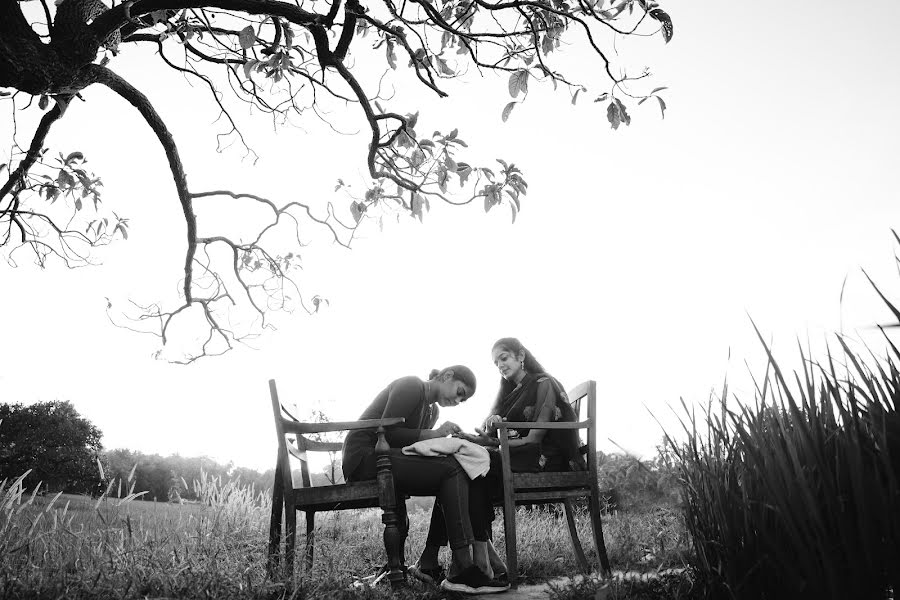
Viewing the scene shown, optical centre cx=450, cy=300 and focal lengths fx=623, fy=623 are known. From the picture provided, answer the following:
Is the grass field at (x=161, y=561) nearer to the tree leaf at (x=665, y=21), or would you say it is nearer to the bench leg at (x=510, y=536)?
the bench leg at (x=510, y=536)

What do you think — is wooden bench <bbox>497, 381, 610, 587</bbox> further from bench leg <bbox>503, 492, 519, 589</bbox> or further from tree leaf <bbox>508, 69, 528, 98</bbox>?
tree leaf <bbox>508, 69, 528, 98</bbox>

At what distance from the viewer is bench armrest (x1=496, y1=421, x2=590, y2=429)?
144 inches

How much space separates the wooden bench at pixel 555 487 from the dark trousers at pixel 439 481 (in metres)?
0.27

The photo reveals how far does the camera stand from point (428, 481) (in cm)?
345

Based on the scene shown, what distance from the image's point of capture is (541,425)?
3771mm

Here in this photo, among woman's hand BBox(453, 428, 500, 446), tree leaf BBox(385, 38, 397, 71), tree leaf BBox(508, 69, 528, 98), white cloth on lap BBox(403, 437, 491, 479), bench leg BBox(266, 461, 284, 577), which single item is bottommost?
bench leg BBox(266, 461, 284, 577)

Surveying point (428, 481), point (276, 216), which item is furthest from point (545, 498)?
point (276, 216)

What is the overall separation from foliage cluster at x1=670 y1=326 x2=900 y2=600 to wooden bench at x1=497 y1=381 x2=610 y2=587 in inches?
73.3

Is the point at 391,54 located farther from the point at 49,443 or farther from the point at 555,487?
the point at 49,443

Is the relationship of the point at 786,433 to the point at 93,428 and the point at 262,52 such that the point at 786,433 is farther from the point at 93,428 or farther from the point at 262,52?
the point at 93,428

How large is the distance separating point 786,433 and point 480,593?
2353mm

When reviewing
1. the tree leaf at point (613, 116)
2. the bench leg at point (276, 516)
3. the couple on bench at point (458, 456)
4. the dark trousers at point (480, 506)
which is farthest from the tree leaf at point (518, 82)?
the bench leg at point (276, 516)

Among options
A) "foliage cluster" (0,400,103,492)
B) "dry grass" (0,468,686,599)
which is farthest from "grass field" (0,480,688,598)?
"foliage cluster" (0,400,103,492)

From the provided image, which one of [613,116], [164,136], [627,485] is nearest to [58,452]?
[627,485]
